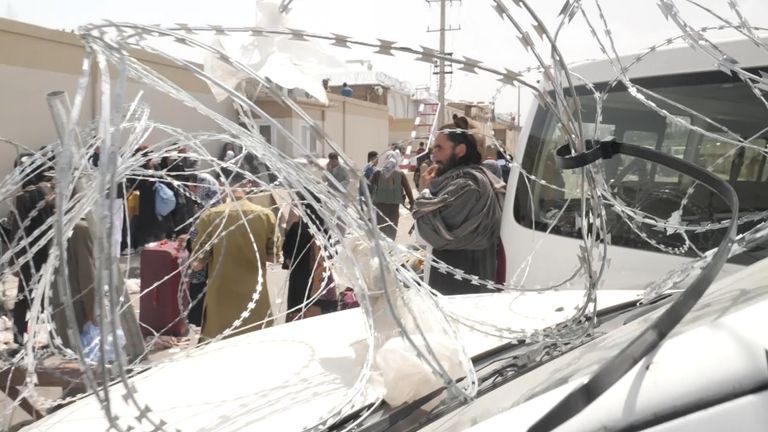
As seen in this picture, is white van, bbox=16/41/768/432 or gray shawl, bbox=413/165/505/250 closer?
white van, bbox=16/41/768/432

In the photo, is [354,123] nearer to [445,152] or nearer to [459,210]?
[445,152]

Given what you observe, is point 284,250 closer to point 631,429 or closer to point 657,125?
point 657,125

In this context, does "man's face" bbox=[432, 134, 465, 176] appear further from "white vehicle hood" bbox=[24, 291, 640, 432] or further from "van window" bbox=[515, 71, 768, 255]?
"white vehicle hood" bbox=[24, 291, 640, 432]

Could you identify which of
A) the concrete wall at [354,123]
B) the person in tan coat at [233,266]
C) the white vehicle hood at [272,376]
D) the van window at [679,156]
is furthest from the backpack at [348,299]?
the concrete wall at [354,123]

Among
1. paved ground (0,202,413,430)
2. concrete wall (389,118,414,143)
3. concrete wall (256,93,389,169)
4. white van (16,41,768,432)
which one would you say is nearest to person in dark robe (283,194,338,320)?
paved ground (0,202,413,430)

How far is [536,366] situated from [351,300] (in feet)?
7.93

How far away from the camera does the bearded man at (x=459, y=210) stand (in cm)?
360

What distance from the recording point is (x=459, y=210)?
3.63 metres

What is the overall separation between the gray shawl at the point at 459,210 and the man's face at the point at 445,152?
0.06m

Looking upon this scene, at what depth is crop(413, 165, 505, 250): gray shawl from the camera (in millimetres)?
3592

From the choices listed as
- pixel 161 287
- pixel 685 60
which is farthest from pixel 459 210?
pixel 161 287

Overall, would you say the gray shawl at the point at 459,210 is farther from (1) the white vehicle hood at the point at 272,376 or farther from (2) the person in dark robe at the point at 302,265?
(1) the white vehicle hood at the point at 272,376

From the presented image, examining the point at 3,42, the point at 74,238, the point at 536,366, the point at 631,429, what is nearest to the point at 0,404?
the point at 74,238

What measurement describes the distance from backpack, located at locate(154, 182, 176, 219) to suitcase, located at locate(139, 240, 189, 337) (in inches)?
172
